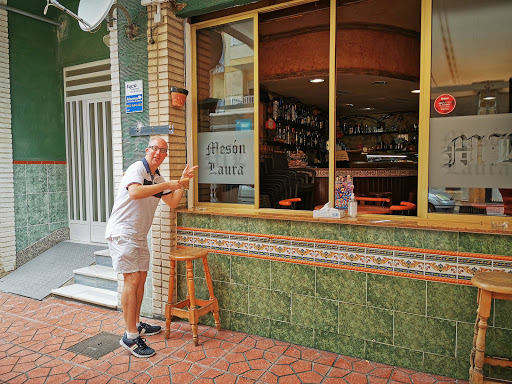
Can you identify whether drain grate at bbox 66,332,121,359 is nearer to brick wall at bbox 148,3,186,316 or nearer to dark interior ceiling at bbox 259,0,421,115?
brick wall at bbox 148,3,186,316

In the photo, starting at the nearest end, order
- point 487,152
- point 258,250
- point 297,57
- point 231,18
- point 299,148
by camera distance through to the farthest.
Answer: point 487,152, point 258,250, point 231,18, point 297,57, point 299,148

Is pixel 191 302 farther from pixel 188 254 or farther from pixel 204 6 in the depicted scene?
pixel 204 6

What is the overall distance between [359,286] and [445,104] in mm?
1715

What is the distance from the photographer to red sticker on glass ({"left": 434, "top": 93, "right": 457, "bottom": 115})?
3354 millimetres

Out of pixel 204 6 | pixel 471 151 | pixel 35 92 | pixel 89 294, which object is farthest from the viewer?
pixel 35 92

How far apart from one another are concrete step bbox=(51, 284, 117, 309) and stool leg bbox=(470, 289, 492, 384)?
12.4 ft

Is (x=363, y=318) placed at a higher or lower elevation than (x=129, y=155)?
lower

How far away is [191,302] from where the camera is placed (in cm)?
380

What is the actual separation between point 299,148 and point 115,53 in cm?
637

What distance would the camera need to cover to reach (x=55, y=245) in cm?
681

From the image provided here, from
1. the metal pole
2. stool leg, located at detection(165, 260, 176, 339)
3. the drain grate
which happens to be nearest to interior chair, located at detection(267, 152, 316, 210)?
stool leg, located at detection(165, 260, 176, 339)

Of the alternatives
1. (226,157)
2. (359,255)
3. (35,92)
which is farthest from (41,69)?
(359,255)

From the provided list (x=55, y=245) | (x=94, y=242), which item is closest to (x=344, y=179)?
(x=94, y=242)

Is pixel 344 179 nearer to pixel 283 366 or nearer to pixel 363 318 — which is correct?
pixel 363 318
